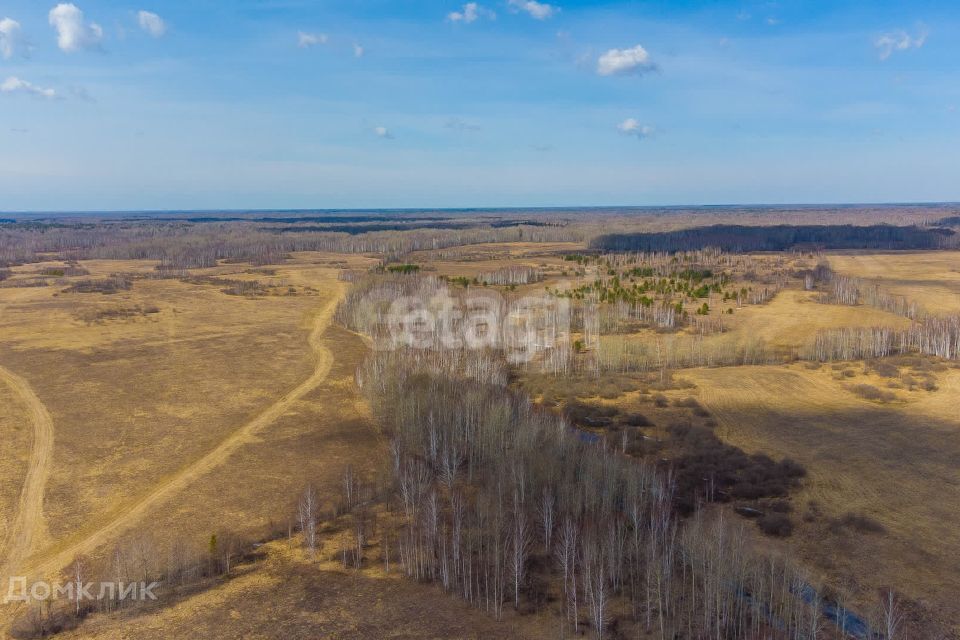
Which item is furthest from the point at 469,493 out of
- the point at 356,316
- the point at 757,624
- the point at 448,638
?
the point at 356,316

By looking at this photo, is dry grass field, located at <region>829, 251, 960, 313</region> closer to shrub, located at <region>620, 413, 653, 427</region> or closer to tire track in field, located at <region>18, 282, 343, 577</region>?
shrub, located at <region>620, 413, 653, 427</region>

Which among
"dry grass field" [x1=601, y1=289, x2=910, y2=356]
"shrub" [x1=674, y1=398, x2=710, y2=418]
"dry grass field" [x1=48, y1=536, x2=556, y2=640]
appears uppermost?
"dry grass field" [x1=601, y1=289, x2=910, y2=356]

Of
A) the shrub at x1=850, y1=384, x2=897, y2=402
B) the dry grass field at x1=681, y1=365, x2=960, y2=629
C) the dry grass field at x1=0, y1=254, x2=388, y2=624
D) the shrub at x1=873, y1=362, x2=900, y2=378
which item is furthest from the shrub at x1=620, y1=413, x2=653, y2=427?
the shrub at x1=873, y1=362, x2=900, y2=378

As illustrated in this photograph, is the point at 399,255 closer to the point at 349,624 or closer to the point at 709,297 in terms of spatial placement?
the point at 709,297

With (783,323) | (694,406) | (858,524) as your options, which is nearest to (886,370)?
(694,406)

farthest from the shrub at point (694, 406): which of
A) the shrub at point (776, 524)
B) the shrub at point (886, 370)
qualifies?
the shrub at point (886, 370)

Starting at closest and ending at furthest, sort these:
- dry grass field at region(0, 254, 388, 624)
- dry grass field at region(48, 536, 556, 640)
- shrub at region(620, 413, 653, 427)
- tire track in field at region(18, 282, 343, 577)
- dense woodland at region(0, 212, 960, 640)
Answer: dry grass field at region(48, 536, 556, 640) < dense woodland at region(0, 212, 960, 640) < tire track in field at region(18, 282, 343, 577) < dry grass field at region(0, 254, 388, 624) < shrub at region(620, 413, 653, 427)

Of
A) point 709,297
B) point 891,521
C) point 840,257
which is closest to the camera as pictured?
point 891,521

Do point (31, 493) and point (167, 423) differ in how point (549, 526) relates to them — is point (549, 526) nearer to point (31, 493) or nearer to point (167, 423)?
point (31, 493)
